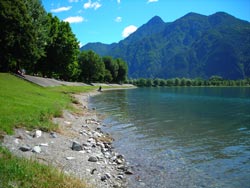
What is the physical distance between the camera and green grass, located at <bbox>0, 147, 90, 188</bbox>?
8.29 metres

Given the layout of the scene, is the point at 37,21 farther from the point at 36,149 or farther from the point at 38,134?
the point at 36,149

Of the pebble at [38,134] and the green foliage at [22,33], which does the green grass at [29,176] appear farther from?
the green foliage at [22,33]

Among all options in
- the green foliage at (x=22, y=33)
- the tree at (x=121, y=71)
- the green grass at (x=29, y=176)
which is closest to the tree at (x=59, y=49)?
the green foliage at (x=22, y=33)

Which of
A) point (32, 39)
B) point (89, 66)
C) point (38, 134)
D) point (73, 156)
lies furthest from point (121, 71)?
point (73, 156)

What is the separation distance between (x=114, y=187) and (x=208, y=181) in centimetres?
501

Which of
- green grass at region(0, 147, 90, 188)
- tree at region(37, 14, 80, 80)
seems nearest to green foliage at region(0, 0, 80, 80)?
tree at region(37, 14, 80, 80)

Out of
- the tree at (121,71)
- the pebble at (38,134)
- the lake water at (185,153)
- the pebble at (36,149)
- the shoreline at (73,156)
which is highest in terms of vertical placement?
the tree at (121,71)

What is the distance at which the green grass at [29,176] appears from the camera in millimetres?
8289

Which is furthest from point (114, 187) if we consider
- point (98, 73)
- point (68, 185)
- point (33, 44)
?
point (98, 73)

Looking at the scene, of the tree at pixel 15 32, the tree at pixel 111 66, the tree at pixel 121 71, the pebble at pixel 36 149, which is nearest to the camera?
the pebble at pixel 36 149

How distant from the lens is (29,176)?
8.73 meters

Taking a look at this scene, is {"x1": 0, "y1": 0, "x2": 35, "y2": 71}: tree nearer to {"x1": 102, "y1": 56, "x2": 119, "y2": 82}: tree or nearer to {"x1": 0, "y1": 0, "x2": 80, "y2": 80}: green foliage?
{"x1": 0, "y1": 0, "x2": 80, "y2": 80}: green foliage

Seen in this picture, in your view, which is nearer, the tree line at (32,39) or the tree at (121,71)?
the tree line at (32,39)

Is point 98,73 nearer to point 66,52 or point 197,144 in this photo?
point 66,52
